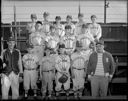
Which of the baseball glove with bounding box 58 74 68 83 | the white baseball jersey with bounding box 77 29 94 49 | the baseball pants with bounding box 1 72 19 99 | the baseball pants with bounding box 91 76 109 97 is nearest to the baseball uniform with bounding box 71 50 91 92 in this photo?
the baseball glove with bounding box 58 74 68 83

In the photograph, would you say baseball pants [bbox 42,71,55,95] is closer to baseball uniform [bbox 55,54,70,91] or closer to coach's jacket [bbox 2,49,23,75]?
baseball uniform [bbox 55,54,70,91]

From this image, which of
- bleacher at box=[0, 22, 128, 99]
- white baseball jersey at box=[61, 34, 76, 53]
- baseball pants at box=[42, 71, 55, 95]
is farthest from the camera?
white baseball jersey at box=[61, 34, 76, 53]

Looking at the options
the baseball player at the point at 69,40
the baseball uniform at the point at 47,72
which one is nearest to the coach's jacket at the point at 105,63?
the baseball uniform at the point at 47,72

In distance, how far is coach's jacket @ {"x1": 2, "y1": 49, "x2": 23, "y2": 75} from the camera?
28.0 ft

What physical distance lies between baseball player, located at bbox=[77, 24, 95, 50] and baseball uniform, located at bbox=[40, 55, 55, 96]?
1.13m

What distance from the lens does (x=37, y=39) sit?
32.1ft

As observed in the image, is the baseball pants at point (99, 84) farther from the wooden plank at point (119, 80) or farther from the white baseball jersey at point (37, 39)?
the white baseball jersey at point (37, 39)

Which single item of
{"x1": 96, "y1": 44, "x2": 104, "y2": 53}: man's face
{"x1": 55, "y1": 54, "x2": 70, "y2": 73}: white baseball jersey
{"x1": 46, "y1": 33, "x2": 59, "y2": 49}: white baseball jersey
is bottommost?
{"x1": 55, "y1": 54, "x2": 70, "y2": 73}: white baseball jersey

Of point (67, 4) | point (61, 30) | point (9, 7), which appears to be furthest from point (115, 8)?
point (9, 7)

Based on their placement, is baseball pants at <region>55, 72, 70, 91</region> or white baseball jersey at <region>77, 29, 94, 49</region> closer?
baseball pants at <region>55, 72, 70, 91</region>

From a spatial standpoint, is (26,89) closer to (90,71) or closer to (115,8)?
(90,71)

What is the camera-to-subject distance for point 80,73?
8.96 meters

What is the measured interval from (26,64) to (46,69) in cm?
57

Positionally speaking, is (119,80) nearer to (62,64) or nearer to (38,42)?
(62,64)
